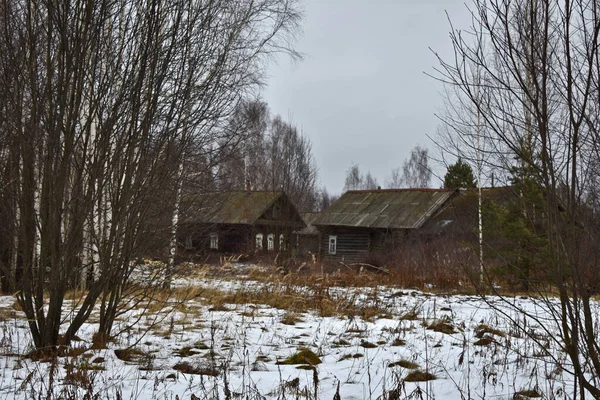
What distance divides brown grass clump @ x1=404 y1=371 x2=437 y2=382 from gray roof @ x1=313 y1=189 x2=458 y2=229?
59.8 ft

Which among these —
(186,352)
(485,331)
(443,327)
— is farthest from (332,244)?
(186,352)

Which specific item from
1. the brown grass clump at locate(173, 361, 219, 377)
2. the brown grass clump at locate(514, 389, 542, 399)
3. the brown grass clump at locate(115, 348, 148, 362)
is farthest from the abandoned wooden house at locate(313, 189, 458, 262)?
the brown grass clump at locate(514, 389, 542, 399)

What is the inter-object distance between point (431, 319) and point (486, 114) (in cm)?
406

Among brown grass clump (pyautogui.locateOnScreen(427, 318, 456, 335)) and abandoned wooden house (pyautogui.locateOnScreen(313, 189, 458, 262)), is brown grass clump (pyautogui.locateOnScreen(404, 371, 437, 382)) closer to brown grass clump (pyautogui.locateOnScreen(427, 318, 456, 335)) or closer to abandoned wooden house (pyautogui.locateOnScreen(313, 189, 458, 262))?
brown grass clump (pyautogui.locateOnScreen(427, 318, 456, 335))

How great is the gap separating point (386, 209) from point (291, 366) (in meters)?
20.2

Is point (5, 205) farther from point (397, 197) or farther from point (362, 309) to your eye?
point (397, 197)

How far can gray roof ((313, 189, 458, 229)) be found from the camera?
21984 mm

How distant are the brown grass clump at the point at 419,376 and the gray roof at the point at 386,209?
1822 centimetres

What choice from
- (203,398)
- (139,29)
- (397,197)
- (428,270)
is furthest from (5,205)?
(397,197)

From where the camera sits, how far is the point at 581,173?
275cm

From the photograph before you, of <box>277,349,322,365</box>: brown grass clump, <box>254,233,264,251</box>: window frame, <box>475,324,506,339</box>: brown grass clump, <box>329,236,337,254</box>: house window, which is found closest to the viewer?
<box>277,349,322,365</box>: brown grass clump

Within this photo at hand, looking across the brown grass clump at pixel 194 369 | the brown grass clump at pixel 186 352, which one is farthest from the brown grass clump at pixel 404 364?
the brown grass clump at pixel 186 352

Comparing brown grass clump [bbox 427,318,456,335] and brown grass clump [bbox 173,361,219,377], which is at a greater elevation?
brown grass clump [bbox 427,318,456,335]

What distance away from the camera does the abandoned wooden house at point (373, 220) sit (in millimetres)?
22062
